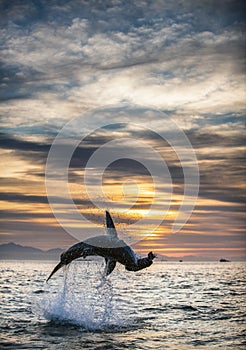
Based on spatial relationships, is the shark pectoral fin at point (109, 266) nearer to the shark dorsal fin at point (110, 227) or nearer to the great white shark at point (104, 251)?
the great white shark at point (104, 251)

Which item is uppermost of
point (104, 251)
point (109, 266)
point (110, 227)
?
point (110, 227)

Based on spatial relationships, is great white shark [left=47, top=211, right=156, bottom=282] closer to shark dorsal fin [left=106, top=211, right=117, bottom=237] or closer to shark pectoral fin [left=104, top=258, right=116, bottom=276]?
shark pectoral fin [left=104, top=258, right=116, bottom=276]

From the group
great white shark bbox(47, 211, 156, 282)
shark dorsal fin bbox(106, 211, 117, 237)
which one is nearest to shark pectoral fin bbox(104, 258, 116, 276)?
great white shark bbox(47, 211, 156, 282)

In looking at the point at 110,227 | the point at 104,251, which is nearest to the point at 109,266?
the point at 104,251

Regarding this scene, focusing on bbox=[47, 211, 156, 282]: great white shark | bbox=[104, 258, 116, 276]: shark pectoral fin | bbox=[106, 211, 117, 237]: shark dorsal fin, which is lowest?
bbox=[104, 258, 116, 276]: shark pectoral fin

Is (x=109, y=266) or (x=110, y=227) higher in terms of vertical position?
(x=110, y=227)

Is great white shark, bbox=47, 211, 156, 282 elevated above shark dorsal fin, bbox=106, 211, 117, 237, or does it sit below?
below

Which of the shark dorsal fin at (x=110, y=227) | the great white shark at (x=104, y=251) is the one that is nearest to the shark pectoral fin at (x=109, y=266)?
the great white shark at (x=104, y=251)

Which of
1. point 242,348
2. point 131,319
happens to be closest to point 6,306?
point 131,319

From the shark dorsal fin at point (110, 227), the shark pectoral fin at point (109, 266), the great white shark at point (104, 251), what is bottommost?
the shark pectoral fin at point (109, 266)

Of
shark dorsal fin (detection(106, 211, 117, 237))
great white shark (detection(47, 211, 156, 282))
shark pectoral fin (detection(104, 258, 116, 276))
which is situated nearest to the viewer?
great white shark (detection(47, 211, 156, 282))

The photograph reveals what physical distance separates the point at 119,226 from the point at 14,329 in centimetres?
731

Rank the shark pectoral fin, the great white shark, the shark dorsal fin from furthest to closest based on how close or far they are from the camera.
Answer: the shark dorsal fin → the shark pectoral fin → the great white shark

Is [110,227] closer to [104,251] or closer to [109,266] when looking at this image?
[104,251]
